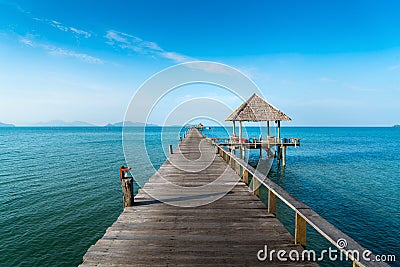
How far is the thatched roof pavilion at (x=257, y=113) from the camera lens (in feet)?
73.7

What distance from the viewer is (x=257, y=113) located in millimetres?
23188

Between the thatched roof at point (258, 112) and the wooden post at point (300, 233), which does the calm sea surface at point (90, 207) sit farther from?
the thatched roof at point (258, 112)

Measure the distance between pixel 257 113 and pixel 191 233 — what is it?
2006 centimetres

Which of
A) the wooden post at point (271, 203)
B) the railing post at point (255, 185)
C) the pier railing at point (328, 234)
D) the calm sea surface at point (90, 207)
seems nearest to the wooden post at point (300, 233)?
the pier railing at point (328, 234)

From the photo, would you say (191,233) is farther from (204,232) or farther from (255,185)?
(255,185)

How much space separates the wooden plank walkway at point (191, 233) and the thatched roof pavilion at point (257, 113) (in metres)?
15.7

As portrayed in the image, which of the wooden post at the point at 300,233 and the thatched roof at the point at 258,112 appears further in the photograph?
the thatched roof at the point at 258,112

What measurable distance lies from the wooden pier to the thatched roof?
1593 cm

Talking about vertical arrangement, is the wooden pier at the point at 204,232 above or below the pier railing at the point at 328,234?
below

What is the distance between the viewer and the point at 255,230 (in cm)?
462

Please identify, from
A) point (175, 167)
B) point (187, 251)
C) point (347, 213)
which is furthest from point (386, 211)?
point (187, 251)

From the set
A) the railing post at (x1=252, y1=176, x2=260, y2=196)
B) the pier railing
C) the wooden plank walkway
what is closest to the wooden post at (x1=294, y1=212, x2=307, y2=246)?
the pier railing

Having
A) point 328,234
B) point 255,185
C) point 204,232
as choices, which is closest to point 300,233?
point 328,234

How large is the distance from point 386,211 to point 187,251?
1270cm
